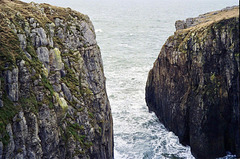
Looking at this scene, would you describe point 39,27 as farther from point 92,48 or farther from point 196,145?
point 196,145

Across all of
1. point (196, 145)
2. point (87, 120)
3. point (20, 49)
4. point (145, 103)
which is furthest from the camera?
point (145, 103)

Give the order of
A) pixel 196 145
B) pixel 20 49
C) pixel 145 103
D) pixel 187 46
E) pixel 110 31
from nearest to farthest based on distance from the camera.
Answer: pixel 20 49, pixel 196 145, pixel 187 46, pixel 145 103, pixel 110 31

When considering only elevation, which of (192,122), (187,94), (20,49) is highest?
(20,49)

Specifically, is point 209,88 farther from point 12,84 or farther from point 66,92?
point 12,84

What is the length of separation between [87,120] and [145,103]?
1077 inches

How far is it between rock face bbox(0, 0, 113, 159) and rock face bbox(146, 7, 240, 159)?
434 inches

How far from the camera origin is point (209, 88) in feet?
109

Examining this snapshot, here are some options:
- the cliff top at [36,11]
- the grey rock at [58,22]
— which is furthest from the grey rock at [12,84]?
the grey rock at [58,22]

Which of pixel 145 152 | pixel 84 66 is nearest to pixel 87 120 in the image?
pixel 84 66

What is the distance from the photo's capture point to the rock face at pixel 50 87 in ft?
63.1

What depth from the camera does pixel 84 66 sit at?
29.0m

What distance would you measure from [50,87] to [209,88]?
19.5m

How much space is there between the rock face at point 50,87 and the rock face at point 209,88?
11.0 metres

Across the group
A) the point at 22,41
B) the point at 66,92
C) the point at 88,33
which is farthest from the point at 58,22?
the point at 66,92
